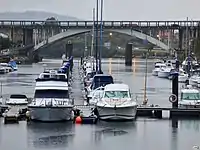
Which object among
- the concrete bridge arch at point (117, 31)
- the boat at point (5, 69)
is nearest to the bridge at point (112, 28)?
the concrete bridge arch at point (117, 31)

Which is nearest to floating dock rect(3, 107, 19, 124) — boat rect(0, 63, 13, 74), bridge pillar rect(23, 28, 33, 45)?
boat rect(0, 63, 13, 74)

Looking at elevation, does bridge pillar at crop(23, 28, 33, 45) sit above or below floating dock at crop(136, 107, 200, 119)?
above

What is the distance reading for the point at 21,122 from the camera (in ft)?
102

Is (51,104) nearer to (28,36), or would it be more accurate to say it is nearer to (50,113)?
(50,113)

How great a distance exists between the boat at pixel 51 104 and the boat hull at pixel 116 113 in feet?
5.23

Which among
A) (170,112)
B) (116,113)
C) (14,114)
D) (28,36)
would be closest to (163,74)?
(170,112)

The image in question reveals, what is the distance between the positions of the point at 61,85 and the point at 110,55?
13391 centimetres

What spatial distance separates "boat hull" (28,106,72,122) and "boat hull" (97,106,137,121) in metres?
1.71

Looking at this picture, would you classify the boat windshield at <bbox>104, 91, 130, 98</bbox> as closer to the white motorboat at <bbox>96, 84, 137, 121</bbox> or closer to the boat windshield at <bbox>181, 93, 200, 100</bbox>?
the white motorboat at <bbox>96, 84, 137, 121</bbox>

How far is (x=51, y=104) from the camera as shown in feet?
101

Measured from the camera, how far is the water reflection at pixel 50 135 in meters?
26.9

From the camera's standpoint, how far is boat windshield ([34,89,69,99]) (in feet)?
105

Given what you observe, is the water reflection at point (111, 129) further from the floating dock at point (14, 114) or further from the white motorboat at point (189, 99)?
the white motorboat at point (189, 99)

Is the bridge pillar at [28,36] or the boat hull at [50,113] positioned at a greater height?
the bridge pillar at [28,36]
